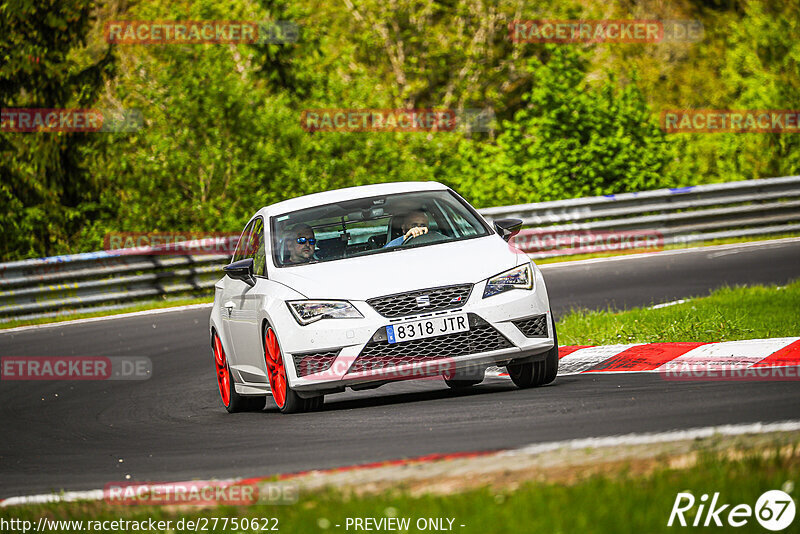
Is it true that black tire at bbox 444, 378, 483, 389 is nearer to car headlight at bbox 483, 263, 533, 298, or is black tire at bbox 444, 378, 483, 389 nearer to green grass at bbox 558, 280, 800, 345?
green grass at bbox 558, 280, 800, 345

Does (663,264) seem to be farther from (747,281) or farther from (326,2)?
(326,2)

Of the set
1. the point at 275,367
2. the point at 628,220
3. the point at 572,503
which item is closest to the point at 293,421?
the point at 275,367

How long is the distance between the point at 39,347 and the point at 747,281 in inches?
341

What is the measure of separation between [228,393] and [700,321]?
4147 millimetres

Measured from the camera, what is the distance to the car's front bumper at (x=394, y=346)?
8.23 m

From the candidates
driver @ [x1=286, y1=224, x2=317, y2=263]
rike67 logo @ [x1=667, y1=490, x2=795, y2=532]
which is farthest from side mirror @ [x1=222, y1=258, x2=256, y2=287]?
rike67 logo @ [x1=667, y1=490, x2=795, y2=532]

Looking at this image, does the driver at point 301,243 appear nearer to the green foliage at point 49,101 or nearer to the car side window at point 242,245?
the car side window at point 242,245

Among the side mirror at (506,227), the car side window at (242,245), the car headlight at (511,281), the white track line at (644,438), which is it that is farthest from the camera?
the car side window at (242,245)

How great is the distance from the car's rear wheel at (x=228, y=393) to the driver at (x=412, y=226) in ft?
5.95

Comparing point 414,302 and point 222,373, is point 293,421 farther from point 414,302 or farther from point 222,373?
point 222,373

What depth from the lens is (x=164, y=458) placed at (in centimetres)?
749

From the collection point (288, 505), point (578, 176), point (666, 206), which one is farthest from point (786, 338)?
point (578, 176)

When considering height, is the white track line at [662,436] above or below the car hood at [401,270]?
below

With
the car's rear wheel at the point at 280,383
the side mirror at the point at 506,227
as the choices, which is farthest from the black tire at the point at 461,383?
the car's rear wheel at the point at 280,383
